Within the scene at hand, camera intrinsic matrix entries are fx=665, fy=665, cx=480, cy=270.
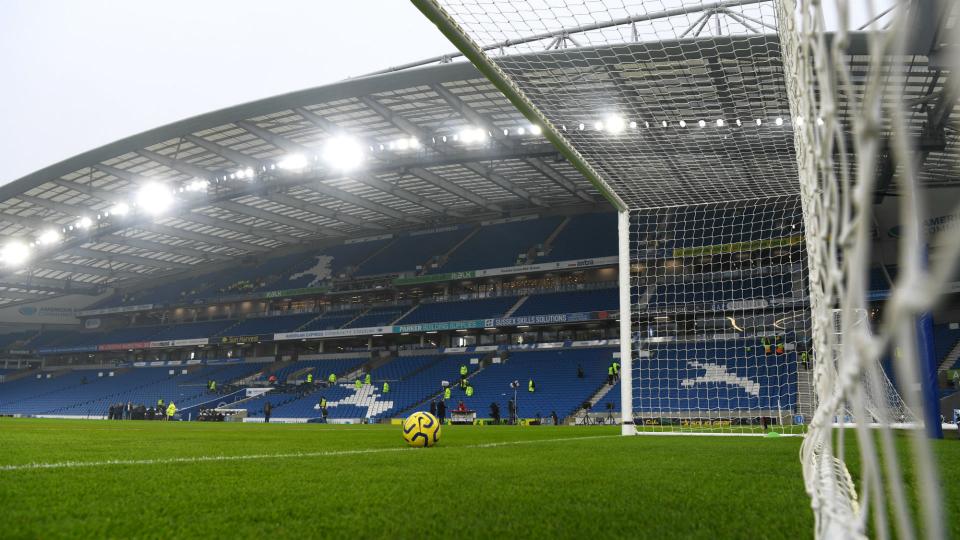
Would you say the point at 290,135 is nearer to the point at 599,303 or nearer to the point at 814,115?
the point at 599,303

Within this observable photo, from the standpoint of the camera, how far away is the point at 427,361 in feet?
104

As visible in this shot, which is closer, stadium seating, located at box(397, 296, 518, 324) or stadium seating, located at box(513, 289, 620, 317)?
stadium seating, located at box(513, 289, 620, 317)

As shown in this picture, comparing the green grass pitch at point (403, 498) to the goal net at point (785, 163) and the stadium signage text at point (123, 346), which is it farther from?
the stadium signage text at point (123, 346)

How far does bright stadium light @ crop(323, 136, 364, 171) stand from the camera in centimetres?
2305

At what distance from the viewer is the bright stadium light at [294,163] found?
24656 millimetres

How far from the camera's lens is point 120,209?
2959 centimetres

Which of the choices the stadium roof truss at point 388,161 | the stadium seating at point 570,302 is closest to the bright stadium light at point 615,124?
the stadium roof truss at point 388,161

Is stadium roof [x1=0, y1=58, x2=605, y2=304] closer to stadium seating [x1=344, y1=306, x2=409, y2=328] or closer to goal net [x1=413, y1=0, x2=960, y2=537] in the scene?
stadium seating [x1=344, y1=306, x2=409, y2=328]

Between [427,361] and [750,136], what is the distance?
24.3 m

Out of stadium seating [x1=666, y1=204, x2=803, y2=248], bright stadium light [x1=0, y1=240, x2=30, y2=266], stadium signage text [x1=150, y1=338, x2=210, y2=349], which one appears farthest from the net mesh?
bright stadium light [x1=0, y1=240, x2=30, y2=266]

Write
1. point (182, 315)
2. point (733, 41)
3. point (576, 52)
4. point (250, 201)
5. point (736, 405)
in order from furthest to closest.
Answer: point (182, 315) < point (250, 201) < point (736, 405) < point (733, 41) < point (576, 52)

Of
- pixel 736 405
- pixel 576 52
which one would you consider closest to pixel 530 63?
pixel 576 52

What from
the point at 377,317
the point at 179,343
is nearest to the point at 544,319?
the point at 377,317

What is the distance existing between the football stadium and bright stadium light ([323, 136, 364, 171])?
99 mm
